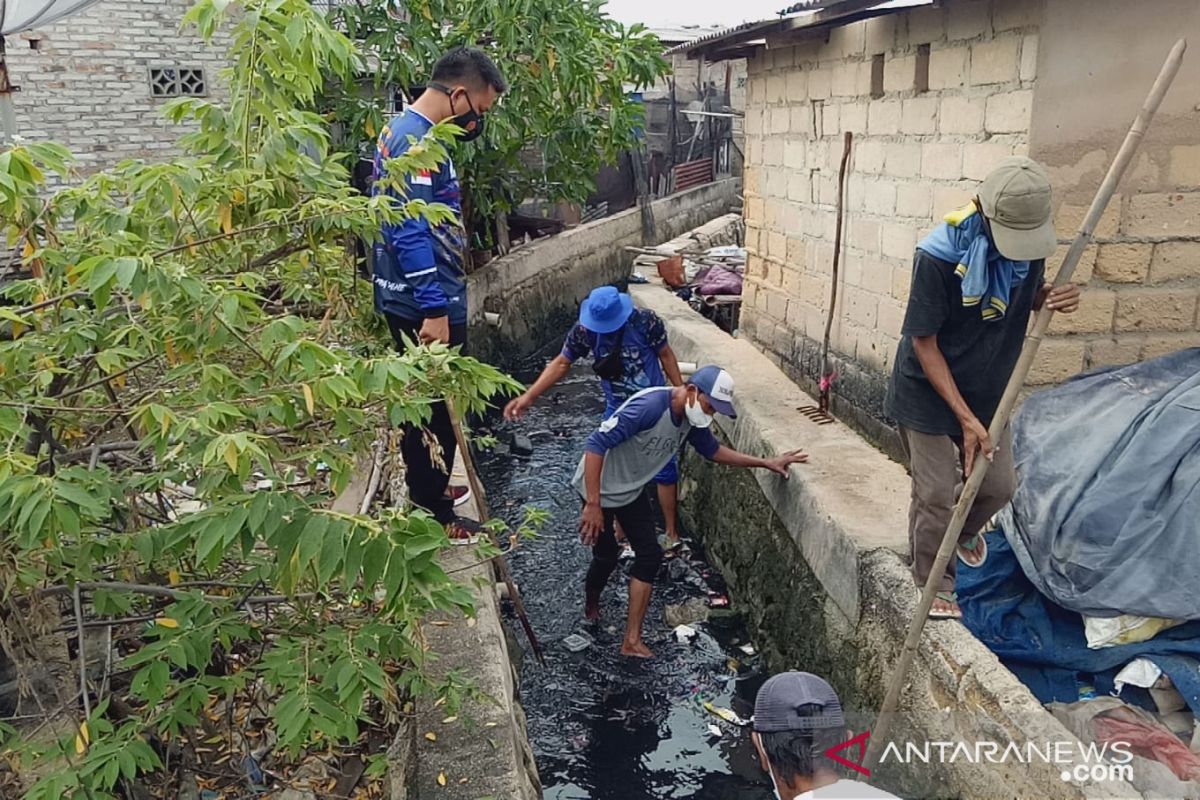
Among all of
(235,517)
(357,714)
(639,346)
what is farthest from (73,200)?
(639,346)

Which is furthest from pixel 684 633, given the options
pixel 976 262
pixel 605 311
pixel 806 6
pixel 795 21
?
pixel 806 6

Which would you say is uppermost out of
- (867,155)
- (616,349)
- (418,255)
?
(867,155)

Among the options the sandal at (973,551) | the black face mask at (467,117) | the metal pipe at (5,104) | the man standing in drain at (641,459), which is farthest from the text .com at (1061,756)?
the metal pipe at (5,104)

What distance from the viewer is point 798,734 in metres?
2.08

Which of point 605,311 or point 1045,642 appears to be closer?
point 1045,642

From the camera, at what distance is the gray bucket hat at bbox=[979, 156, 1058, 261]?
3.09m

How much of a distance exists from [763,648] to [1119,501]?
2.35 m

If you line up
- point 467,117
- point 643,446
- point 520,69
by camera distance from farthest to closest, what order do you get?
1. point 520,69
2. point 643,446
3. point 467,117

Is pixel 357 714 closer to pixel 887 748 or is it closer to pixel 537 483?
pixel 887 748

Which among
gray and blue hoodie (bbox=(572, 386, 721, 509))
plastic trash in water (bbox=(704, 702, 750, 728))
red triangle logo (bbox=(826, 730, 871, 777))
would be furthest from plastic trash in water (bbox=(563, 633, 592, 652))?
red triangle logo (bbox=(826, 730, 871, 777))

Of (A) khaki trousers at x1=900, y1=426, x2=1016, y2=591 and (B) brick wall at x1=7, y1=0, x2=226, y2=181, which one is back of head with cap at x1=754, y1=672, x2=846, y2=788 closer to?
(A) khaki trousers at x1=900, y1=426, x2=1016, y2=591

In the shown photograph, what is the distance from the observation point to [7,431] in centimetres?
204

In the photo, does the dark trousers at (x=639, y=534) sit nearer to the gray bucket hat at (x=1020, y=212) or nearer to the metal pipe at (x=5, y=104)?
the gray bucket hat at (x=1020, y=212)

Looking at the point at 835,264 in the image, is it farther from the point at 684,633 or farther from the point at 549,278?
the point at 549,278
